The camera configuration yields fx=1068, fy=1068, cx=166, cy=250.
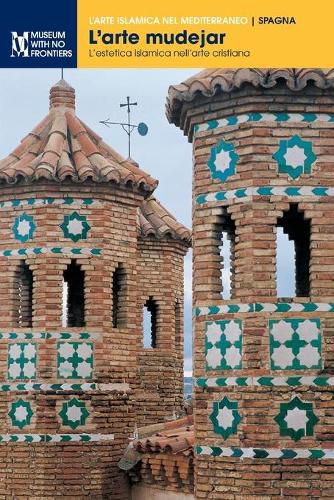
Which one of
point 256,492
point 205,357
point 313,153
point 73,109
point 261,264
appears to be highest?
point 73,109

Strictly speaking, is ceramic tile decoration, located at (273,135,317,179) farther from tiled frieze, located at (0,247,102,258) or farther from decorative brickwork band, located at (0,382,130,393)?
decorative brickwork band, located at (0,382,130,393)

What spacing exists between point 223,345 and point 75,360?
15.0 ft

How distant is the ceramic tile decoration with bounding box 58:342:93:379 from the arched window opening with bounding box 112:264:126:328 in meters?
0.89

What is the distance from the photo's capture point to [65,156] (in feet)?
53.1

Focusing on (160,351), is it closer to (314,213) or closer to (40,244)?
(40,244)

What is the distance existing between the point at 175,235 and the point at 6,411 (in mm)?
5549

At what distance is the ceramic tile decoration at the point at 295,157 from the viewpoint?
1166cm

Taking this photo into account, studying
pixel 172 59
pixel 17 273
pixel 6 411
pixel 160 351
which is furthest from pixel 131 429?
pixel 172 59

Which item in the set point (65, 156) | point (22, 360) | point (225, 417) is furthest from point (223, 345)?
point (65, 156)

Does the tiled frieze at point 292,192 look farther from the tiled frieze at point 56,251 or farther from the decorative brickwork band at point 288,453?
the tiled frieze at point 56,251

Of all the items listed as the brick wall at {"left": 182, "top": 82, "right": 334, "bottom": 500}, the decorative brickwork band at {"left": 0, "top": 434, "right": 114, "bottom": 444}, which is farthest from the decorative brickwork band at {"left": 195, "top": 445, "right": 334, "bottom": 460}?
the decorative brickwork band at {"left": 0, "top": 434, "right": 114, "bottom": 444}

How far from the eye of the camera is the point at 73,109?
17688 mm

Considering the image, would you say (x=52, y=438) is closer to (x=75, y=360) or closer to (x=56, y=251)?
(x=75, y=360)

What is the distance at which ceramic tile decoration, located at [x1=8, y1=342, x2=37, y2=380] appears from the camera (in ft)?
51.8
